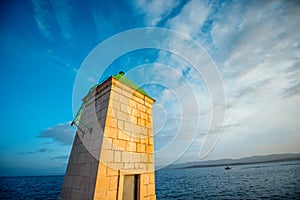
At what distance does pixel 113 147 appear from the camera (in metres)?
3.93

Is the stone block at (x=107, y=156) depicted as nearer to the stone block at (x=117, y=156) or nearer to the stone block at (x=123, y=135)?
the stone block at (x=117, y=156)

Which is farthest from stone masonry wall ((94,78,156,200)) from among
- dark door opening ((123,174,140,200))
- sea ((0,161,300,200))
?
sea ((0,161,300,200))

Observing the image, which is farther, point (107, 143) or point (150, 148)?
point (150, 148)

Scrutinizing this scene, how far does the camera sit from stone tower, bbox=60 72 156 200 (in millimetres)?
3629

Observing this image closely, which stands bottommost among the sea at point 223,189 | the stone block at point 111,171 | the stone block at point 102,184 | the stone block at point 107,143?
the sea at point 223,189

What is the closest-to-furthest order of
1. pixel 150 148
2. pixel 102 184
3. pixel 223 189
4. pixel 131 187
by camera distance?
1. pixel 102 184
2. pixel 131 187
3. pixel 150 148
4. pixel 223 189

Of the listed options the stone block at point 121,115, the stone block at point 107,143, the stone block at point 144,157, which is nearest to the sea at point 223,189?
the stone block at point 144,157

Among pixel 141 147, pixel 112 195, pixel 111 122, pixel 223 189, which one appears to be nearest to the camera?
pixel 112 195

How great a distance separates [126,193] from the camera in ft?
13.3

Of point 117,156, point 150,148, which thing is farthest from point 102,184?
Result: point 150,148

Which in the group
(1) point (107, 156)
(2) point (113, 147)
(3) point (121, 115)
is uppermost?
(3) point (121, 115)

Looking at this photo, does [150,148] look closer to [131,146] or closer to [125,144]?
[131,146]

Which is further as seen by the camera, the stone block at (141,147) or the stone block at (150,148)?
the stone block at (150,148)

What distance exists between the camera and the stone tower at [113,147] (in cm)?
363
